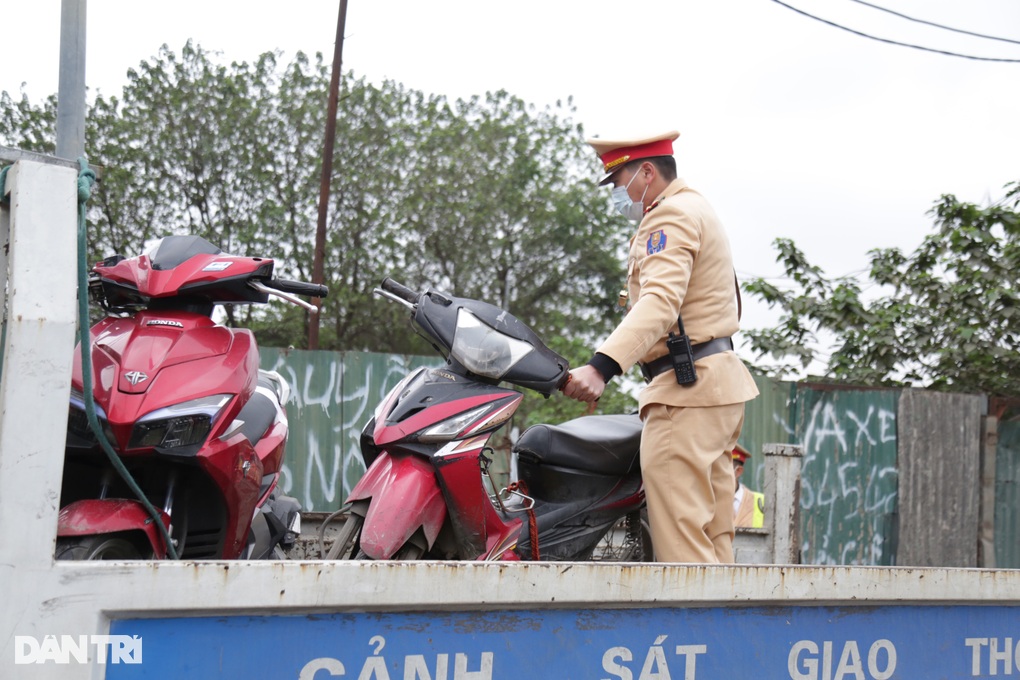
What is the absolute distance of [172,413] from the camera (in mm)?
2975

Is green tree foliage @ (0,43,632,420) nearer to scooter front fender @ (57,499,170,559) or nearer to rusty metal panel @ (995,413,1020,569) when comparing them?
rusty metal panel @ (995,413,1020,569)

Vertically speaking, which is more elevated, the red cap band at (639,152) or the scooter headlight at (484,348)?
the red cap band at (639,152)

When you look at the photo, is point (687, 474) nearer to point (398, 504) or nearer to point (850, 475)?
point (398, 504)

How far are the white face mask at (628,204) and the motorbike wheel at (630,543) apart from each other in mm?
1120

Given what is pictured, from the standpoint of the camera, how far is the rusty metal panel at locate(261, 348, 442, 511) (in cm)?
813

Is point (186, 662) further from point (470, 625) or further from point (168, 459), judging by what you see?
point (168, 459)

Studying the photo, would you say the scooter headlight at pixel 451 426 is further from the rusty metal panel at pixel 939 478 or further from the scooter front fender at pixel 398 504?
the rusty metal panel at pixel 939 478

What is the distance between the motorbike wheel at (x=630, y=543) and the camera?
12.5 feet

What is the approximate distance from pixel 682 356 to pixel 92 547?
5.61 ft

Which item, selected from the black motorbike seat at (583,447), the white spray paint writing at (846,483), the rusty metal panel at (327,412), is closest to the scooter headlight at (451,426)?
the black motorbike seat at (583,447)

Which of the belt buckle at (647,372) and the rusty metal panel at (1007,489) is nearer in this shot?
the belt buckle at (647,372)

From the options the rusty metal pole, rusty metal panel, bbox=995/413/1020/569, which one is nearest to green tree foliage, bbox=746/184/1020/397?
rusty metal panel, bbox=995/413/1020/569

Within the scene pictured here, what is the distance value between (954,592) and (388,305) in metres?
17.4

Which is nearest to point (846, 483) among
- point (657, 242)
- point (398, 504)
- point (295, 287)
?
point (657, 242)
